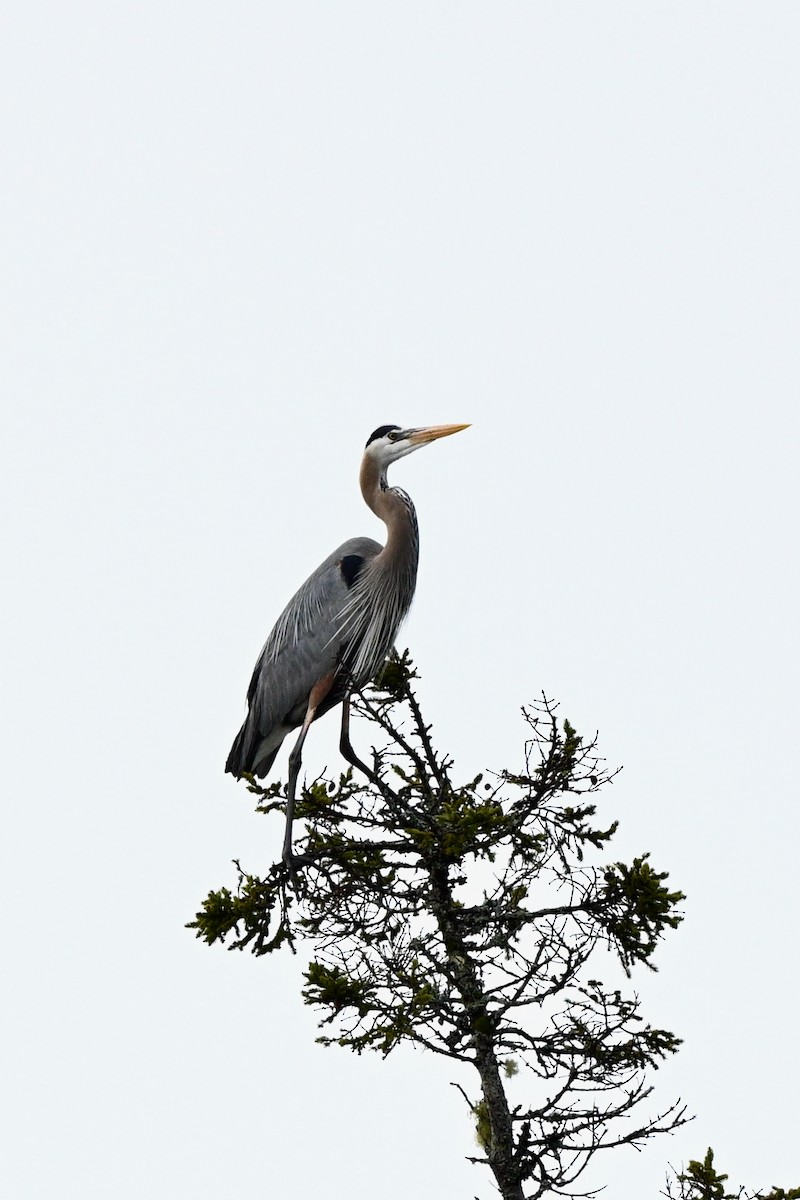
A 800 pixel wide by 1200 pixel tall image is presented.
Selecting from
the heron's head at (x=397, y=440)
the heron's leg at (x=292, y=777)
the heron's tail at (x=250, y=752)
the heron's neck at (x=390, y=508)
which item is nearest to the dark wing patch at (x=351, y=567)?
the heron's neck at (x=390, y=508)

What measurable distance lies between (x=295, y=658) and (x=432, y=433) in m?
2.35

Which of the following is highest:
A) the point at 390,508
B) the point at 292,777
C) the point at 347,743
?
the point at 390,508

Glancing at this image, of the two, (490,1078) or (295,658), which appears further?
(295,658)

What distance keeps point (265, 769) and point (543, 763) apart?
373 centimetres

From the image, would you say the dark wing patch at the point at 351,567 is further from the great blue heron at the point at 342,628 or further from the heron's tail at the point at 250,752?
the heron's tail at the point at 250,752

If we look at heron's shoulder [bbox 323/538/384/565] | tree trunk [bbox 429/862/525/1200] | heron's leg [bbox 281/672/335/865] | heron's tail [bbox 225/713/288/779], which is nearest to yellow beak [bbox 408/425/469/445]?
heron's shoulder [bbox 323/538/384/565]

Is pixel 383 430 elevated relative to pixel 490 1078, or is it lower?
elevated

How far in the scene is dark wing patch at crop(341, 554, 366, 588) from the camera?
40.3 ft

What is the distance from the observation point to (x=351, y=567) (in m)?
12.4

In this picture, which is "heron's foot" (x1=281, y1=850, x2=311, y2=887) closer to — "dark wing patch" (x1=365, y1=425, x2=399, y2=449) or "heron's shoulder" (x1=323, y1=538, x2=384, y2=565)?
"heron's shoulder" (x1=323, y1=538, x2=384, y2=565)


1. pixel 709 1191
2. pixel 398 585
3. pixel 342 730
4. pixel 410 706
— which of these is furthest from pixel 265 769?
pixel 709 1191

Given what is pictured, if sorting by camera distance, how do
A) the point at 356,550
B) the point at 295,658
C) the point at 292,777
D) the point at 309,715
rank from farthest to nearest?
the point at 356,550
the point at 295,658
the point at 309,715
the point at 292,777

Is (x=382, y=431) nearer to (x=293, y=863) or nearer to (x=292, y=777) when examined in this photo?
(x=292, y=777)

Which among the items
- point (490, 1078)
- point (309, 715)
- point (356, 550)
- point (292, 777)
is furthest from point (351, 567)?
point (490, 1078)
